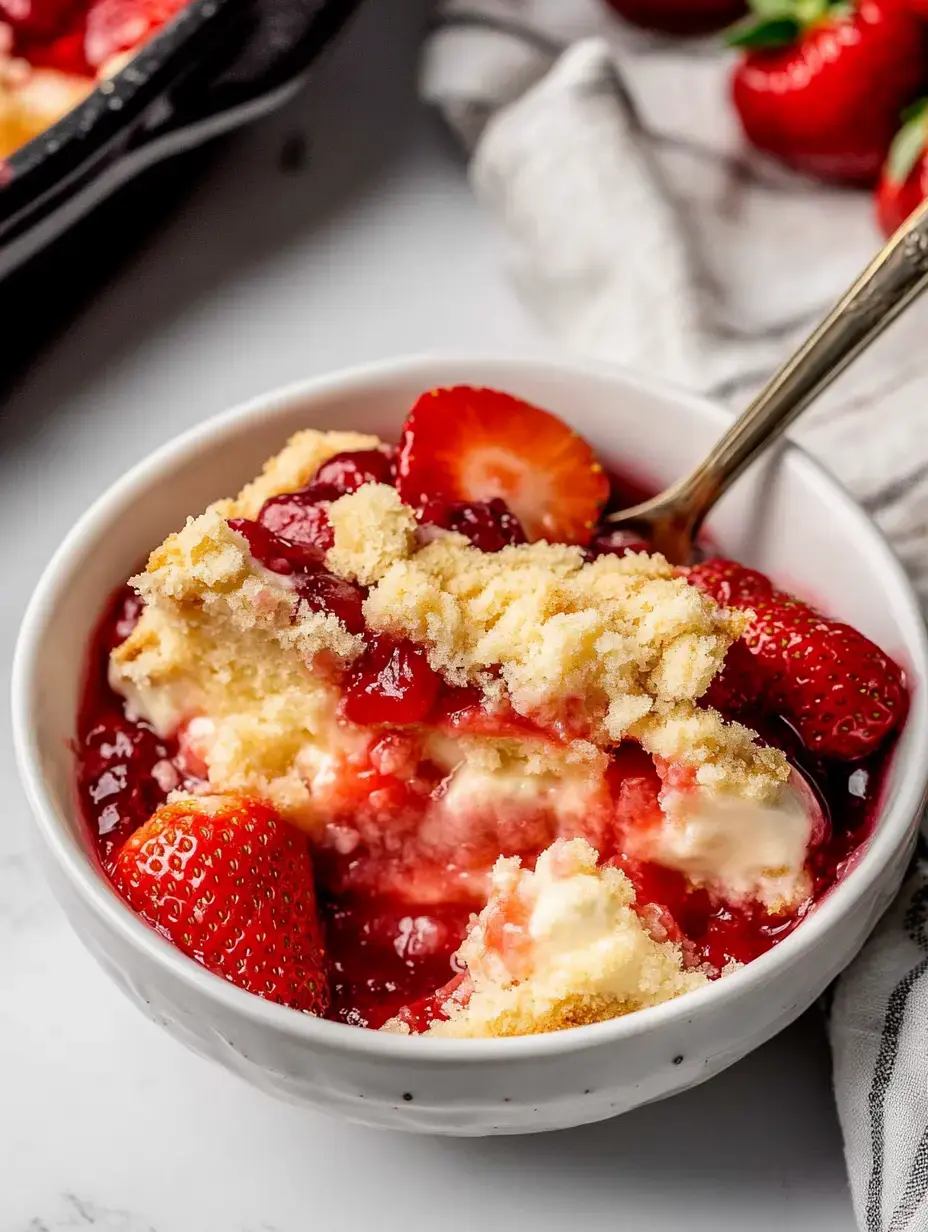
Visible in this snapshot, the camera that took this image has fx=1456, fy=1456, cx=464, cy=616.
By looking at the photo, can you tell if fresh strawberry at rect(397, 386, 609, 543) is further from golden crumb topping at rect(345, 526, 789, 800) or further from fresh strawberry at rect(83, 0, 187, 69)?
fresh strawberry at rect(83, 0, 187, 69)

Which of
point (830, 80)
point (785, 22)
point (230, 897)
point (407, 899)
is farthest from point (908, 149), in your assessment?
point (230, 897)

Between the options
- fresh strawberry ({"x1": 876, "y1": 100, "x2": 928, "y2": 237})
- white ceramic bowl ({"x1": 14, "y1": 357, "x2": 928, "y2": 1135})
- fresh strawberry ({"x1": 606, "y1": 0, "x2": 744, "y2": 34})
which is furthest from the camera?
fresh strawberry ({"x1": 606, "y1": 0, "x2": 744, "y2": 34})

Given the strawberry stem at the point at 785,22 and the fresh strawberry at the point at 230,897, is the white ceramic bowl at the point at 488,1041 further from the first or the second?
the strawberry stem at the point at 785,22

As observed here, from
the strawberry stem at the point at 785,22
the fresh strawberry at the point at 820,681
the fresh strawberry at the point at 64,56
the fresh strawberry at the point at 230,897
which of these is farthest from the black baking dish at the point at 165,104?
the fresh strawberry at the point at 820,681

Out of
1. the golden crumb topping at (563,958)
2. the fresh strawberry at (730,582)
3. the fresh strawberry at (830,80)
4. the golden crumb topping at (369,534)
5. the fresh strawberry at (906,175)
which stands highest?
the golden crumb topping at (369,534)

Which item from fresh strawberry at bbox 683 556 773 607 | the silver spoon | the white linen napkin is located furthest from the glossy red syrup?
the white linen napkin

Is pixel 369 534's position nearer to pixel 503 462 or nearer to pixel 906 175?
pixel 503 462

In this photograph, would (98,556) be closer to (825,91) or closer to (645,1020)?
(645,1020)
